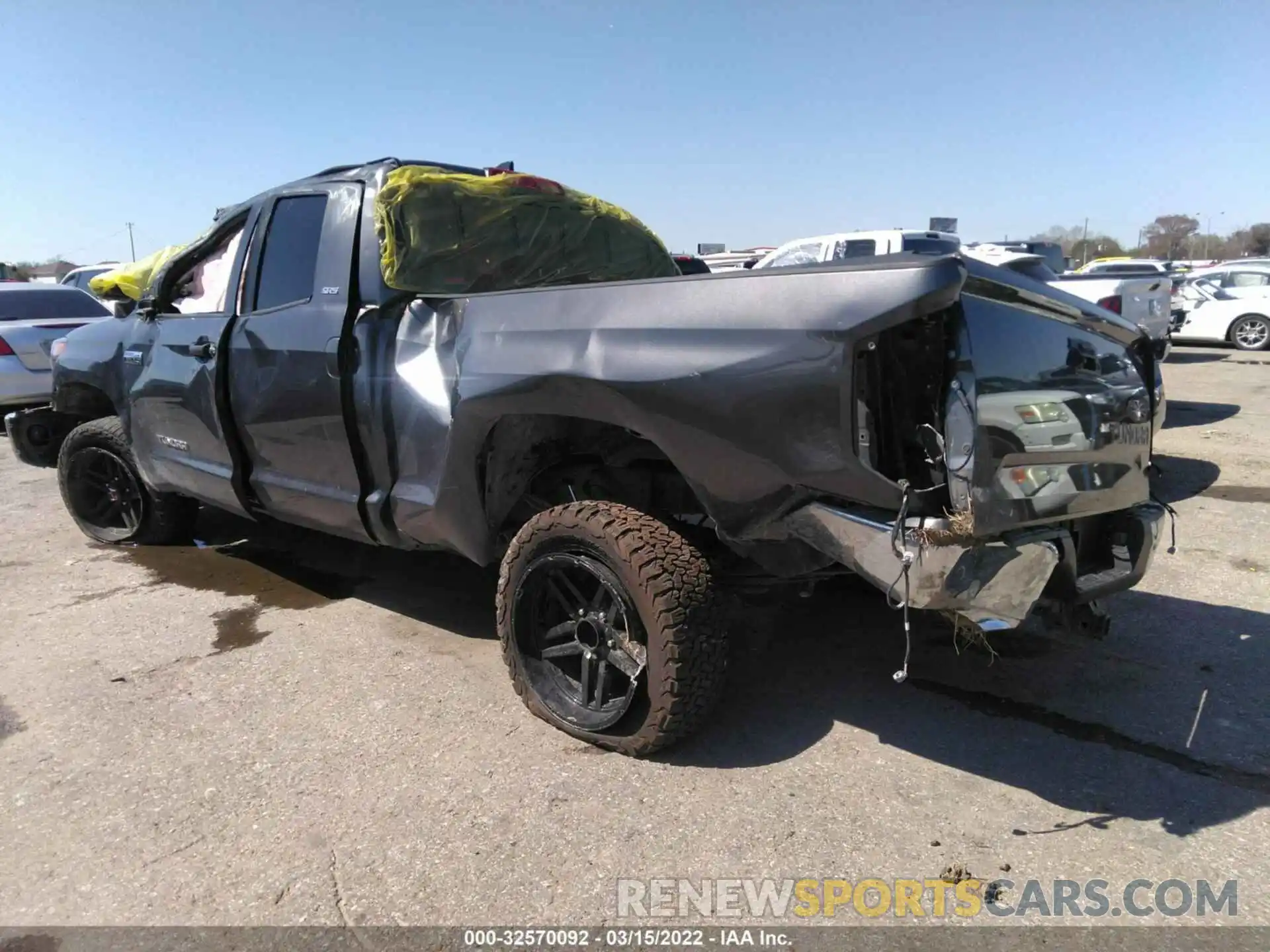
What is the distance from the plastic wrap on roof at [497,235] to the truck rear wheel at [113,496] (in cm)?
258

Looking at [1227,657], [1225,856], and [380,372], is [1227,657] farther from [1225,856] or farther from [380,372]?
[380,372]

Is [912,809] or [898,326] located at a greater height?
[898,326]

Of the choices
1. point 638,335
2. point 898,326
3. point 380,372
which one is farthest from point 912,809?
point 380,372

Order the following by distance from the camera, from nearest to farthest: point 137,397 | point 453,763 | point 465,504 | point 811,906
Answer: point 811,906 → point 453,763 → point 465,504 → point 137,397

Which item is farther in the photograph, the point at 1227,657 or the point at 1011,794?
the point at 1227,657

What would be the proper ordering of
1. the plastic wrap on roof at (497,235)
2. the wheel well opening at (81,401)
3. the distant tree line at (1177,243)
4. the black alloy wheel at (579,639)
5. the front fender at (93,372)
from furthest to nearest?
the distant tree line at (1177,243) < the wheel well opening at (81,401) < the front fender at (93,372) < the plastic wrap on roof at (497,235) < the black alloy wheel at (579,639)

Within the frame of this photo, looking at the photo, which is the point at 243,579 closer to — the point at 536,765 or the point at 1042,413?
the point at 536,765

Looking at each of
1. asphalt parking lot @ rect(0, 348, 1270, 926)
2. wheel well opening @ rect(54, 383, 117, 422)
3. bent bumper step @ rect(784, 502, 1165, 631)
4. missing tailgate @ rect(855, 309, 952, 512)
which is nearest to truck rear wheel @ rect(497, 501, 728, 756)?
asphalt parking lot @ rect(0, 348, 1270, 926)

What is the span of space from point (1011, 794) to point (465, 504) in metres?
2.13

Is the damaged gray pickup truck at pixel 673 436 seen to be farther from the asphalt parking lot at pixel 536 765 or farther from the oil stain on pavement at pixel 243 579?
the oil stain on pavement at pixel 243 579

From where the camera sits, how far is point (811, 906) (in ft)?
7.91

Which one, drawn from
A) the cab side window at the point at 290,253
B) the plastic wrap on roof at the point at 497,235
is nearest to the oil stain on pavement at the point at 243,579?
the cab side window at the point at 290,253

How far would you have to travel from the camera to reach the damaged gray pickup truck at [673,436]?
2.51 meters

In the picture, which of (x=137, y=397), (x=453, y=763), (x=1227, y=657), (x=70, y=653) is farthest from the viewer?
(x=137, y=397)
